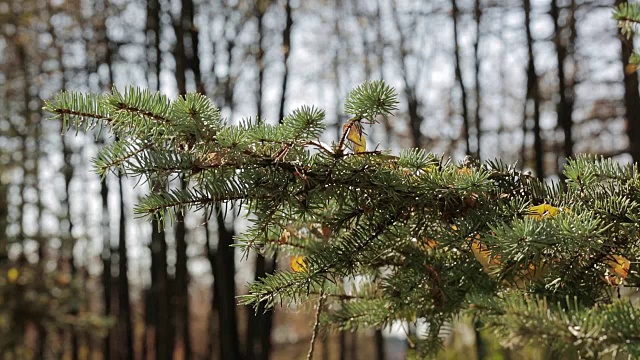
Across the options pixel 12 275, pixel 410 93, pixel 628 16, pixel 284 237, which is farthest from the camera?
pixel 410 93

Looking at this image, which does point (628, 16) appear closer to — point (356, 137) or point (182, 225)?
point (356, 137)

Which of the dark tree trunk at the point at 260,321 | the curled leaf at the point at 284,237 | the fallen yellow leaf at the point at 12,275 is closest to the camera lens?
the curled leaf at the point at 284,237

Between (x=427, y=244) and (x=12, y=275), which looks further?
(x=12, y=275)

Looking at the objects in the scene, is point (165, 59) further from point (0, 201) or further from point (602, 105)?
point (602, 105)

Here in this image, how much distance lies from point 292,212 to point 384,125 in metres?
8.83

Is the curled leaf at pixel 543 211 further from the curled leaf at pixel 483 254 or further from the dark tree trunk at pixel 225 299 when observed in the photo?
the dark tree trunk at pixel 225 299

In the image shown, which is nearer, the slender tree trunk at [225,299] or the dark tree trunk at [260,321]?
the slender tree trunk at [225,299]

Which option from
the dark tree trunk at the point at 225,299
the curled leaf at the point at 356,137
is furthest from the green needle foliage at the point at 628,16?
the dark tree trunk at the point at 225,299

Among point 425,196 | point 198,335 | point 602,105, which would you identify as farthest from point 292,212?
point 198,335

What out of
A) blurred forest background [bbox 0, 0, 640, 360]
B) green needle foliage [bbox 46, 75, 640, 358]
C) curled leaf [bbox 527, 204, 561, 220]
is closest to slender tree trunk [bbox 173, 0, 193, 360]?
blurred forest background [bbox 0, 0, 640, 360]

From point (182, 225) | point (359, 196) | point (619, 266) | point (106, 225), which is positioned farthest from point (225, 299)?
point (619, 266)

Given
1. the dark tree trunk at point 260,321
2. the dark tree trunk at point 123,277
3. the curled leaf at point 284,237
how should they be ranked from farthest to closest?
the dark tree trunk at point 123,277
the dark tree trunk at point 260,321
the curled leaf at point 284,237

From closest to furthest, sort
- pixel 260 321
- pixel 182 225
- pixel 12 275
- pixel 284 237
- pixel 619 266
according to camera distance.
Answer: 1. pixel 619 266
2. pixel 284 237
3. pixel 12 275
4. pixel 182 225
5. pixel 260 321

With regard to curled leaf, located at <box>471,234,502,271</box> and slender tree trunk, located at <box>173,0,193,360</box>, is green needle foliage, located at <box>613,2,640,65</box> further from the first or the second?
slender tree trunk, located at <box>173,0,193,360</box>
